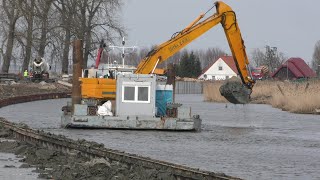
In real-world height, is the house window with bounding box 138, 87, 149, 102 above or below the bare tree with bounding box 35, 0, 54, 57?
below

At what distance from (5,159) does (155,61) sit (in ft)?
47.1

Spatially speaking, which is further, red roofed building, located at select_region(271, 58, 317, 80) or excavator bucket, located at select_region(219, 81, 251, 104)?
red roofed building, located at select_region(271, 58, 317, 80)

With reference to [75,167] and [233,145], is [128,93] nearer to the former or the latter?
[233,145]

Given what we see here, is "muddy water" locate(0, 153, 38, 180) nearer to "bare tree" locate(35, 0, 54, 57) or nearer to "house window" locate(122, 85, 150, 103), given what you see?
"house window" locate(122, 85, 150, 103)

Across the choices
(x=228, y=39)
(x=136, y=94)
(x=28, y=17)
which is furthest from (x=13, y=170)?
(x=28, y=17)

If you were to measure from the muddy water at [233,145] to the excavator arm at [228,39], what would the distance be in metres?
2.25

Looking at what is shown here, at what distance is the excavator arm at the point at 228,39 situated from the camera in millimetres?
35188

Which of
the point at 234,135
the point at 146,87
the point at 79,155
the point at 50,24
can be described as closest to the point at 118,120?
the point at 146,87

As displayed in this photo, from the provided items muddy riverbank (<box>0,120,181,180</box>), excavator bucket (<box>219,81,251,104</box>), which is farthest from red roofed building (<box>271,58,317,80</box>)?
muddy riverbank (<box>0,120,181,180</box>)

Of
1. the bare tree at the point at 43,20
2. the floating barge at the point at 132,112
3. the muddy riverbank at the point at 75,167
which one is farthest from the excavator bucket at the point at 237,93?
the bare tree at the point at 43,20

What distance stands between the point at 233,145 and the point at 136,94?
5.35 metres

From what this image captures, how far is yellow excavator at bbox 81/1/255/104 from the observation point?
34.1m

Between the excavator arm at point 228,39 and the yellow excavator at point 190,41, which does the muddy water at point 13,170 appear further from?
the excavator arm at point 228,39

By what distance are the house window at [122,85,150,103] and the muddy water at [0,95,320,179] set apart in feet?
4.20
